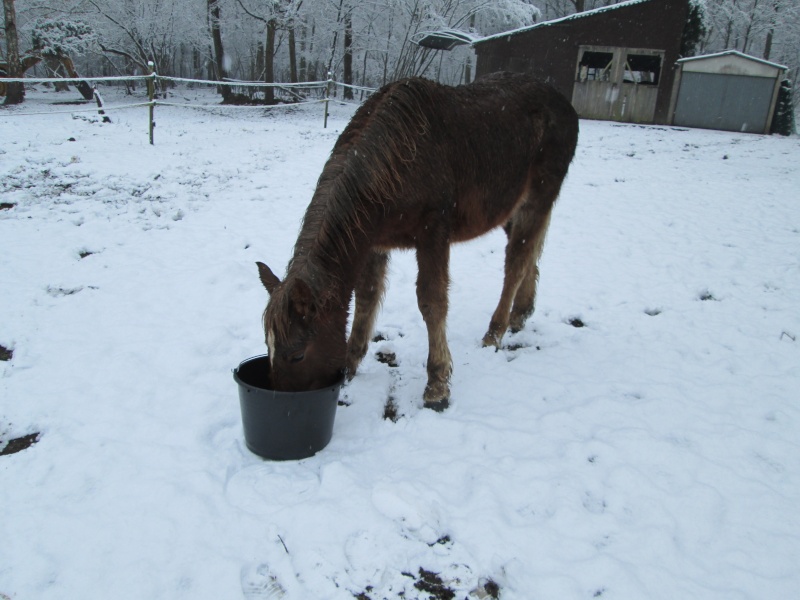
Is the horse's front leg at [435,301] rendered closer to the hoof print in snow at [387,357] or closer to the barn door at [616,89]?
the hoof print in snow at [387,357]

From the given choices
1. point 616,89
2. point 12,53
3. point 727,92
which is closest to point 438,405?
point 12,53

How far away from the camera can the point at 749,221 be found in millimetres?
7102

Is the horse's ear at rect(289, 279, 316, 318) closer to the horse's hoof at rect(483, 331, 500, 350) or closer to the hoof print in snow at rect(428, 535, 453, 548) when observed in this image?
the hoof print in snow at rect(428, 535, 453, 548)

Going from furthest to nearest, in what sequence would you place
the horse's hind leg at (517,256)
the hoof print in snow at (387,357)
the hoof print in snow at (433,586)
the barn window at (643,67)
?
the barn window at (643,67) < the horse's hind leg at (517,256) < the hoof print in snow at (387,357) < the hoof print in snow at (433,586)

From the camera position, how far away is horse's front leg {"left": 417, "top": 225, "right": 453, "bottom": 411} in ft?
9.73

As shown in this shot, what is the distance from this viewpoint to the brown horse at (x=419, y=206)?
2.45m

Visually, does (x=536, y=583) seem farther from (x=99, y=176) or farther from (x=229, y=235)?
(x=99, y=176)

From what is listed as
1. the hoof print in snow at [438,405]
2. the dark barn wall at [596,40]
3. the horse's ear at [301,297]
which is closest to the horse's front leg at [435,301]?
the hoof print in snow at [438,405]

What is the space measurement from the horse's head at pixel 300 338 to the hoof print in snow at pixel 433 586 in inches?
40.4

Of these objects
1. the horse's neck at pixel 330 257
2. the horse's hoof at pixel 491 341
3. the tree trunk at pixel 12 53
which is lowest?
the horse's hoof at pixel 491 341

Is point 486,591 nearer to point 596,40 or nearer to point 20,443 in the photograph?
point 20,443

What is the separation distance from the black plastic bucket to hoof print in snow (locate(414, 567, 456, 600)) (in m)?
0.88

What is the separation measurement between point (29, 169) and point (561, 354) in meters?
8.49

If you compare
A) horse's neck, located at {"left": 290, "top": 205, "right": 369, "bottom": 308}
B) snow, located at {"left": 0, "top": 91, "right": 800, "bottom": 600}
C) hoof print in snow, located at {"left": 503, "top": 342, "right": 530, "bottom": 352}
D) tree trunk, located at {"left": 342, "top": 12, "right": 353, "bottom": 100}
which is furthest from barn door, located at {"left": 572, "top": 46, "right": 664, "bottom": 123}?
horse's neck, located at {"left": 290, "top": 205, "right": 369, "bottom": 308}
